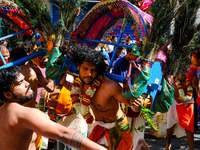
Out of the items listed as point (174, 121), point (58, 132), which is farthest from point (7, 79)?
point (174, 121)

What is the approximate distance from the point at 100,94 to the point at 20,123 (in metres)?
1.12

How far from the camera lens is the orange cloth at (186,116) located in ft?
13.2

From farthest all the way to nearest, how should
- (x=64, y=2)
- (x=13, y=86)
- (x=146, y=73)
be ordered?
(x=64, y=2)
(x=146, y=73)
(x=13, y=86)

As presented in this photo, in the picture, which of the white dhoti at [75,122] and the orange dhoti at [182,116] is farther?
the orange dhoti at [182,116]

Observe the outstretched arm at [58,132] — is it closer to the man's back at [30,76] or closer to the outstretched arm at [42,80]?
the man's back at [30,76]

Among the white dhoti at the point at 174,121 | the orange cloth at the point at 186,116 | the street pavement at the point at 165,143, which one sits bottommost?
the street pavement at the point at 165,143

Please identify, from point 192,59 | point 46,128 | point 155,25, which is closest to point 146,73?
point 155,25

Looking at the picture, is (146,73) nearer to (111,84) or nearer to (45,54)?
(111,84)

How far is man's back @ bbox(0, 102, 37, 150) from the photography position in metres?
1.64

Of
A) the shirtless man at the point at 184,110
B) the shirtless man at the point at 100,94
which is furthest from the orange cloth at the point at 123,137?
the shirtless man at the point at 184,110

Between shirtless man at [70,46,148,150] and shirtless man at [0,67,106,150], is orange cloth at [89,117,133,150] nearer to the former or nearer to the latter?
shirtless man at [70,46,148,150]

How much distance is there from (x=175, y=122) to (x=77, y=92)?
2724 mm

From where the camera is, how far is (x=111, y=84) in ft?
8.28

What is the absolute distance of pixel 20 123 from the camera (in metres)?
1.62
